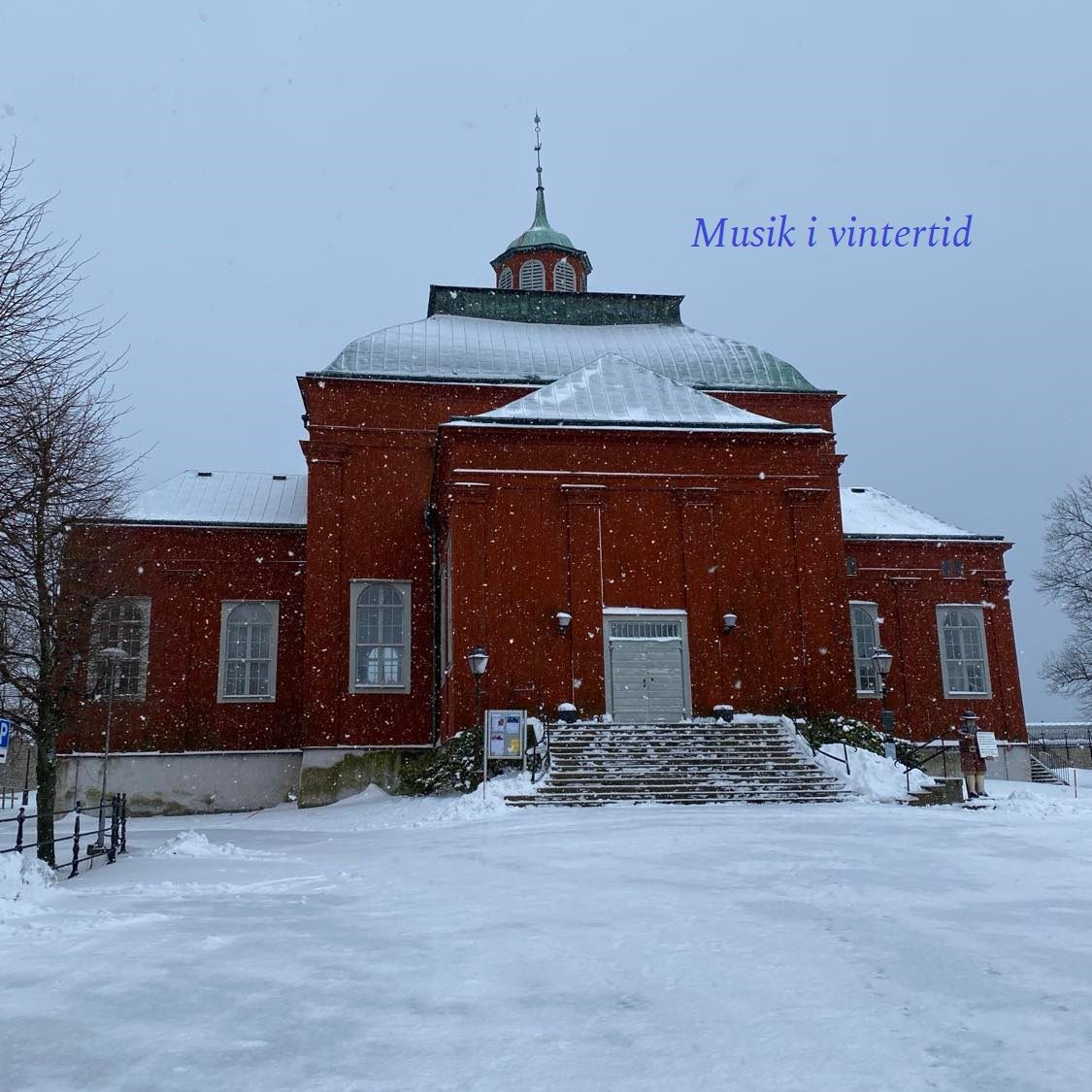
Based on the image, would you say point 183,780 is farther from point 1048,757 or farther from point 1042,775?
point 1048,757

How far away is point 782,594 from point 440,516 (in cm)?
793

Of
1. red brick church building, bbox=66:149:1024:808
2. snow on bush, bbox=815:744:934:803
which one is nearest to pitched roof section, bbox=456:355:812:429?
red brick church building, bbox=66:149:1024:808

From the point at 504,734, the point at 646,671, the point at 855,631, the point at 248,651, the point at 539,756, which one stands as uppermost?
the point at 855,631

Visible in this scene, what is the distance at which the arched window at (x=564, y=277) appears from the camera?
33.9 meters

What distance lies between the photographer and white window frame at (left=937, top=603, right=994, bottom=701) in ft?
92.9

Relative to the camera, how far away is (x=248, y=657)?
1019 inches

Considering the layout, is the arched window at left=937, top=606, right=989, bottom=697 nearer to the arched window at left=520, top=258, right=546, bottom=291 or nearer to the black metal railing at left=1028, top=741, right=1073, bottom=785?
the black metal railing at left=1028, top=741, right=1073, bottom=785

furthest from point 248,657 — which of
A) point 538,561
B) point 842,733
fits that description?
point 842,733

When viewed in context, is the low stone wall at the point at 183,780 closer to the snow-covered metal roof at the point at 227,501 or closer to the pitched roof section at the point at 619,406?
the snow-covered metal roof at the point at 227,501

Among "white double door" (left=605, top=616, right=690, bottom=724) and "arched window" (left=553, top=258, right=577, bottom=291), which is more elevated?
"arched window" (left=553, top=258, right=577, bottom=291)

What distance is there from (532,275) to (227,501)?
12929 mm

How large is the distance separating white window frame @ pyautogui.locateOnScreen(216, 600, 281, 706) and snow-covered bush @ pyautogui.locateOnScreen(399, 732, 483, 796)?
638 centimetres

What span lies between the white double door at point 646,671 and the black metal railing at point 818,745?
86.1 inches

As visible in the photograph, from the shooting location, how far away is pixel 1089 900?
26.3 feet
